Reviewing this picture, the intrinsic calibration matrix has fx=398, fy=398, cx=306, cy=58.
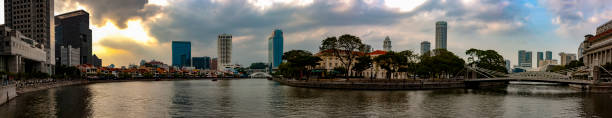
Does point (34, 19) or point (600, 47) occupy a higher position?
point (34, 19)

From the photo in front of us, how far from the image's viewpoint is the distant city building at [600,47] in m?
103

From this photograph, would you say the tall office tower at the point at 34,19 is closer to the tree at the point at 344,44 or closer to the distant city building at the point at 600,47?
the tree at the point at 344,44

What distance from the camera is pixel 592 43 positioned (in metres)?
124

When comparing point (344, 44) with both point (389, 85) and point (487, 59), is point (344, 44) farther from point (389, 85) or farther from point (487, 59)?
point (487, 59)

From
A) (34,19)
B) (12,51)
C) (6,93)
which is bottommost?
(6,93)

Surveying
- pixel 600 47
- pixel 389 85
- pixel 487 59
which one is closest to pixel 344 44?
pixel 389 85

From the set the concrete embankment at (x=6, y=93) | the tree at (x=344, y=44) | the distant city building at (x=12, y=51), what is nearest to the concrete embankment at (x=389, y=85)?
the tree at (x=344, y=44)

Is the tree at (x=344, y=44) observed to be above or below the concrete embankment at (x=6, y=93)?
above

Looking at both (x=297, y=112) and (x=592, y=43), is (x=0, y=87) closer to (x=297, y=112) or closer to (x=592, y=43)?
(x=297, y=112)

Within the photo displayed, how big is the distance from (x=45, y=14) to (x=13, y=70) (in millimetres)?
50874

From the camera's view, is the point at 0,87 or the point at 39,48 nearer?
the point at 0,87

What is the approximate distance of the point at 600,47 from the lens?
A: 109 m

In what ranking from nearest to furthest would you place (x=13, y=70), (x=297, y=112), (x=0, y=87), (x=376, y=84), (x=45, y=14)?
(x=297, y=112), (x=0, y=87), (x=376, y=84), (x=13, y=70), (x=45, y=14)

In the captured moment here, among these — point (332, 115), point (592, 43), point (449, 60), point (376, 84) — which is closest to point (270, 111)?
point (332, 115)
